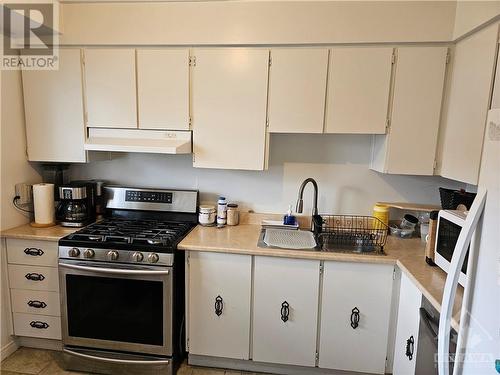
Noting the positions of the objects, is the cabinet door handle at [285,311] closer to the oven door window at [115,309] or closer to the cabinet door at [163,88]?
the oven door window at [115,309]

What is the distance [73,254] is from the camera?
2.00m

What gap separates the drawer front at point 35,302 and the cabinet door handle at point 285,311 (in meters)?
1.53

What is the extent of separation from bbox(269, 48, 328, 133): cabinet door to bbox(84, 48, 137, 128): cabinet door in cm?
98

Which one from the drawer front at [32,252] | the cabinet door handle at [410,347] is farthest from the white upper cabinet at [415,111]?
the drawer front at [32,252]

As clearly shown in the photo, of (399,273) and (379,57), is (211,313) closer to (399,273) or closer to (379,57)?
(399,273)

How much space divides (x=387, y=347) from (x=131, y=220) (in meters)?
2.00

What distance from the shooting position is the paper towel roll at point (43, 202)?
2.31 metres

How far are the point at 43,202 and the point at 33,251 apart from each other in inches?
14.3

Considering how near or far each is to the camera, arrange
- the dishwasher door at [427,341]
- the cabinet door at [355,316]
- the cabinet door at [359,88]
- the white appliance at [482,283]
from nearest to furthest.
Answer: the white appliance at [482,283] → the dishwasher door at [427,341] → the cabinet door at [355,316] → the cabinet door at [359,88]

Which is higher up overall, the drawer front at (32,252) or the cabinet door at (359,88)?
the cabinet door at (359,88)

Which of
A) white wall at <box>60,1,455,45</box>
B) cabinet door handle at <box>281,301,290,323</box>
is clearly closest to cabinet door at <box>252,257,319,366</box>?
cabinet door handle at <box>281,301,290,323</box>

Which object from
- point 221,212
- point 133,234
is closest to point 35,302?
point 133,234

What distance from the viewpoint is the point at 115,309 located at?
2.02 meters

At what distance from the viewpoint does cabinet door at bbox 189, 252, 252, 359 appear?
6.61 feet
